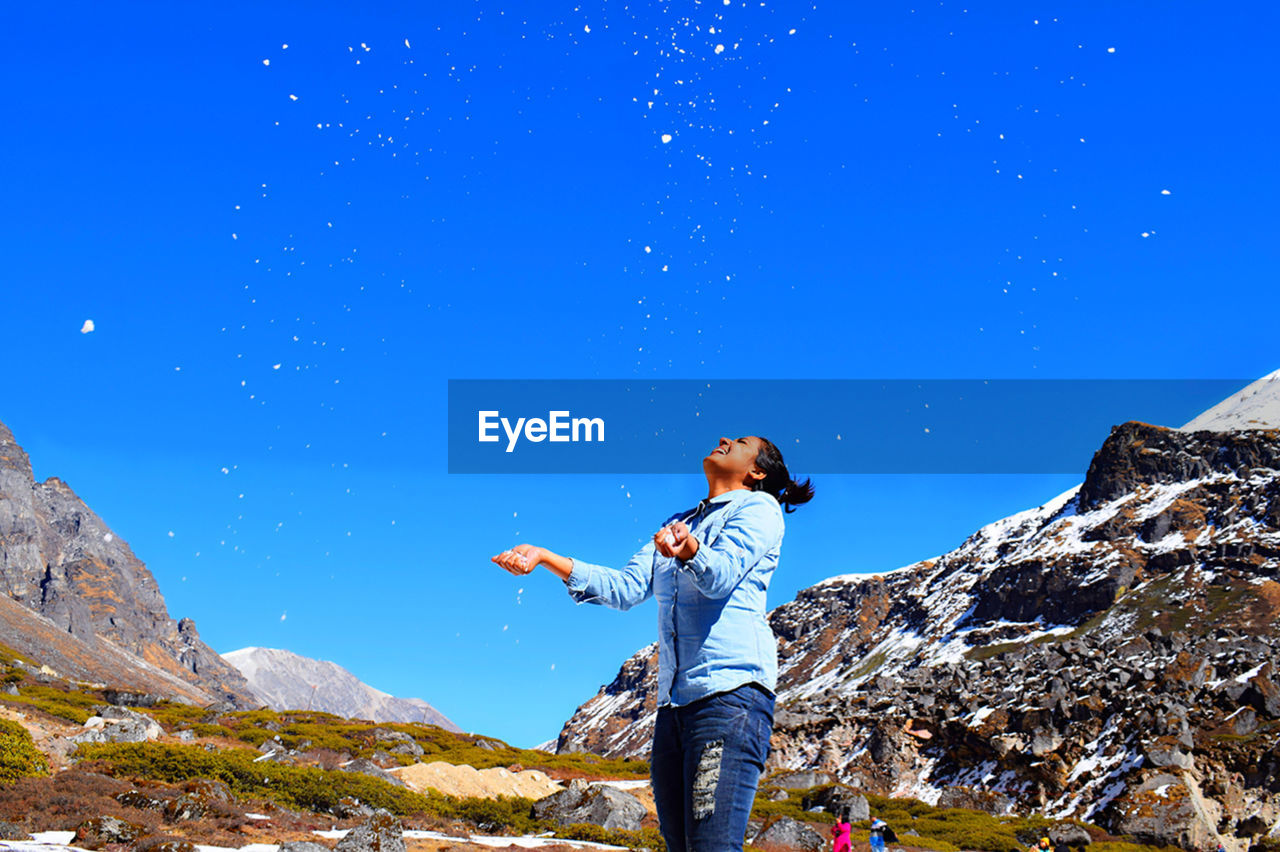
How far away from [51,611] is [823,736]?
177 m

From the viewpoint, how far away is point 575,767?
4978 centimetres

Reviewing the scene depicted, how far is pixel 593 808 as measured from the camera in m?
27.6

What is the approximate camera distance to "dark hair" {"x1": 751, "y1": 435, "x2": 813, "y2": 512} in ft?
14.9

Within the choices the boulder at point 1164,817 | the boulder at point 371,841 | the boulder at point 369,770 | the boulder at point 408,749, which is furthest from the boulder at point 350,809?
the boulder at point 1164,817

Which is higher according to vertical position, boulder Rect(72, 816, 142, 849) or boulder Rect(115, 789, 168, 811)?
boulder Rect(115, 789, 168, 811)

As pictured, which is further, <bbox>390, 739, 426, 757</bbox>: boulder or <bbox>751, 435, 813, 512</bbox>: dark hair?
<bbox>390, 739, 426, 757</bbox>: boulder

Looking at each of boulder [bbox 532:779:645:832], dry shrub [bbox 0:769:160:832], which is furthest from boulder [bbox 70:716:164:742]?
boulder [bbox 532:779:645:832]

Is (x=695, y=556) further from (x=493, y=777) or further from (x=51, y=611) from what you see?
(x=51, y=611)

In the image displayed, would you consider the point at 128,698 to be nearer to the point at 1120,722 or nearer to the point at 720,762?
the point at 1120,722

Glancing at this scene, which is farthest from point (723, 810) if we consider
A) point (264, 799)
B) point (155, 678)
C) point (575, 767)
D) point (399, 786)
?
point (155, 678)

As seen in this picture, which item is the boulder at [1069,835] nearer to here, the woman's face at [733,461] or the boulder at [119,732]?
the boulder at [119,732]

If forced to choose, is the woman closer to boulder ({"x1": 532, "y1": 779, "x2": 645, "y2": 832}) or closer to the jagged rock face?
boulder ({"x1": 532, "y1": 779, "x2": 645, "y2": 832})

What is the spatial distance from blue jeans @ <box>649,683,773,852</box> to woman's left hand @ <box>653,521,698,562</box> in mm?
671

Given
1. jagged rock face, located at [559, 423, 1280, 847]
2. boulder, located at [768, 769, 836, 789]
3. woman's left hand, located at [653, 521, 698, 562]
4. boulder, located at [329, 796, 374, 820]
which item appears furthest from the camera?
boulder, located at [768, 769, 836, 789]
